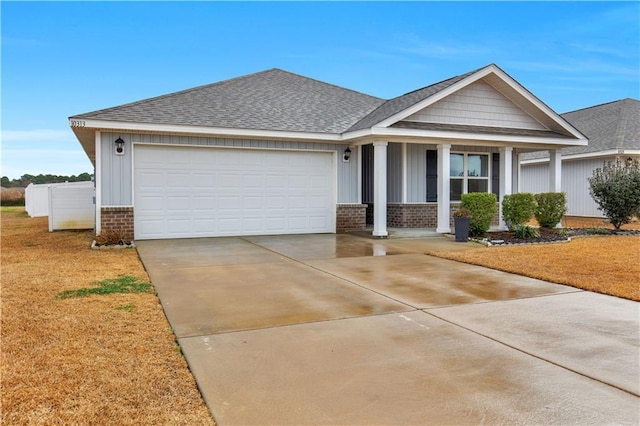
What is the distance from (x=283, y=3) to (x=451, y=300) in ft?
44.7

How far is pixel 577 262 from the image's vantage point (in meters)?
8.98

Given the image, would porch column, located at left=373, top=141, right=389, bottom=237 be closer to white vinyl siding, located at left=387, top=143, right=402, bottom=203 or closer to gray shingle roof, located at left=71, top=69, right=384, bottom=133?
gray shingle roof, located at left=71, top=69, right=384, bottom=133

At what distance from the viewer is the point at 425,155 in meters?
15.8

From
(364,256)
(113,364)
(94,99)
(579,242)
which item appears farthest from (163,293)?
(94,99)

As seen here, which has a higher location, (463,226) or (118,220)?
(118,220)

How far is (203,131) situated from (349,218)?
5.14 m

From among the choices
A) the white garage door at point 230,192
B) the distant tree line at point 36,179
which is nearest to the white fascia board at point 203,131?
the white garage door at point 230,192

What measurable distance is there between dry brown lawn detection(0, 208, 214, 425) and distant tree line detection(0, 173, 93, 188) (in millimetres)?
53580

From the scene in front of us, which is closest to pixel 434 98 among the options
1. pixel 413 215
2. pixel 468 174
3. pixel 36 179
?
pixel 468 174

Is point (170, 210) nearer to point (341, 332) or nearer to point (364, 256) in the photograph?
point (364, 256)

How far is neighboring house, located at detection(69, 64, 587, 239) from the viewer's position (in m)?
12.3

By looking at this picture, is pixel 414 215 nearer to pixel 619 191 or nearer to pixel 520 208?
pixel 520 208

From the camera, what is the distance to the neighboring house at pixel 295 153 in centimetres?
1230

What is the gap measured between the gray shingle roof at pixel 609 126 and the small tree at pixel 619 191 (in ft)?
16.9
